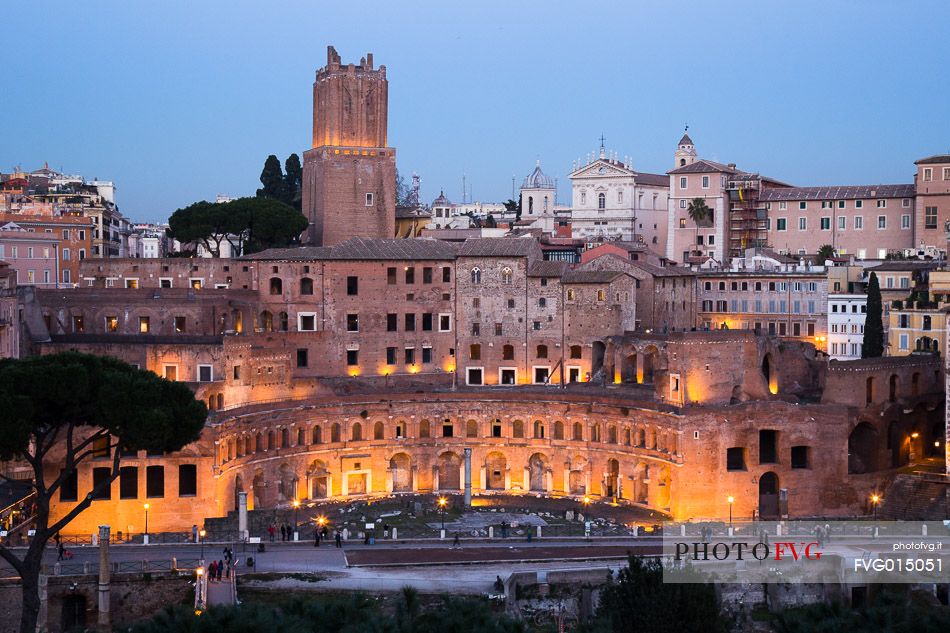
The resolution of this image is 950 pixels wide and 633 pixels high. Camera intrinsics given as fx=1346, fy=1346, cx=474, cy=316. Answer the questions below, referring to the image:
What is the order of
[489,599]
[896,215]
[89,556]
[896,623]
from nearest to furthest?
[896,623], [489,599], [89,556], [896,215]

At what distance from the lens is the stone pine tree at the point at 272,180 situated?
303 ft

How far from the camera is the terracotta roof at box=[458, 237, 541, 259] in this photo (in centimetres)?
6906

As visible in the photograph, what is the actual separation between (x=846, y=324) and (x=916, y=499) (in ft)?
67.1

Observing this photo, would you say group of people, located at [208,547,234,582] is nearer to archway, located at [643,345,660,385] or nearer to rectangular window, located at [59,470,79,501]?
rectangular window, located at [59,470,79,501]

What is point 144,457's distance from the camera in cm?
5206

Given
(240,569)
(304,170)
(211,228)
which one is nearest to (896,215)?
(304,170)

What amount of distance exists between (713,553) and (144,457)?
21954 millimetres

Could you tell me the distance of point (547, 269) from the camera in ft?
227

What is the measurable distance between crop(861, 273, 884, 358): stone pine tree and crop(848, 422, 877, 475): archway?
23.1 ft

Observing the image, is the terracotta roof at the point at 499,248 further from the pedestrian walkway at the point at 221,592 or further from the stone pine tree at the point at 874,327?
the pedestrian walkway at the point at 221,592

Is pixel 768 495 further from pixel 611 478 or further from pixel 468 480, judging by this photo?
pixel 468 480

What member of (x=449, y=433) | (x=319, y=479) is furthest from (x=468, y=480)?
(x=319, y=479)

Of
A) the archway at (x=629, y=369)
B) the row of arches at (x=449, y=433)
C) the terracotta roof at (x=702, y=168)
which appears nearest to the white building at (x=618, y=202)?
the terracotta roof at (x=702, y=168)

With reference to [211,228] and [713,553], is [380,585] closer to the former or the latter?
[713,553]
